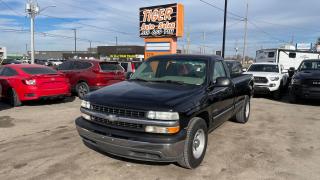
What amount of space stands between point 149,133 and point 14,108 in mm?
7342

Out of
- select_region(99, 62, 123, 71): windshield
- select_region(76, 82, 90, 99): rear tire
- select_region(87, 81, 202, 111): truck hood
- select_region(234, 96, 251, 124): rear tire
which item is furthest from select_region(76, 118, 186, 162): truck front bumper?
select_region(99, 62, 123, 71): windshield

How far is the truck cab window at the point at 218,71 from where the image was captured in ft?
18.3

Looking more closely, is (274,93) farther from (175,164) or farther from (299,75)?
(175,164)

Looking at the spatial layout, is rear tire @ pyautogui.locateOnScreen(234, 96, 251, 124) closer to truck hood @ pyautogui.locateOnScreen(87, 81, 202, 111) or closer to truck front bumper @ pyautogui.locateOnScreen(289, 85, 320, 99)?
truck hood @ pyautogui.locateOnScreen(87, 81, 202, 111)

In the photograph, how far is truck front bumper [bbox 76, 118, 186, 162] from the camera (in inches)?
158

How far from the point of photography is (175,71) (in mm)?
5598

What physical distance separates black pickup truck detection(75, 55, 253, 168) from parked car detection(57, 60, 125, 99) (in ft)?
21.7

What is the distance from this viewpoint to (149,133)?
4.11m

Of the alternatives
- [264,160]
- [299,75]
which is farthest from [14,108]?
[299,75]

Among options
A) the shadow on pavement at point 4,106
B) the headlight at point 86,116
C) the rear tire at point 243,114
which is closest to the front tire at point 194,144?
the headlight at point 86,116

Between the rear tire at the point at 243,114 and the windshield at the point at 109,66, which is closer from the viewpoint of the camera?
the rear tire at the point at 243,114

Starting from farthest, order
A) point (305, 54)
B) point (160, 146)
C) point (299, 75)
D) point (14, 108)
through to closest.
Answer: point (305, 54), point (299, 75), point (14, 108), point (160, 146)

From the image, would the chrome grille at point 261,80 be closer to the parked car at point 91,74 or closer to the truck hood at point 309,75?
the truck hood at point 309,75

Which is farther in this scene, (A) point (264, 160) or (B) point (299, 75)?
(B) point (299, 75)
